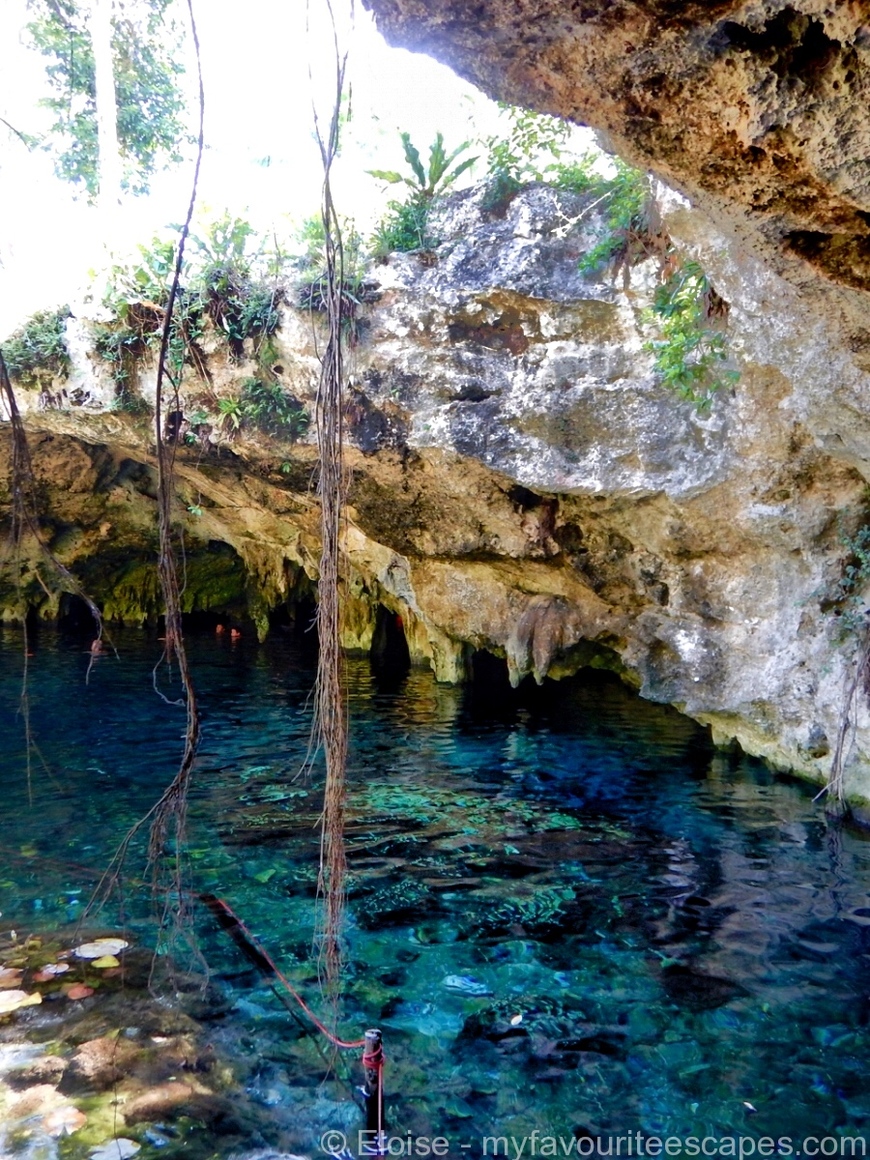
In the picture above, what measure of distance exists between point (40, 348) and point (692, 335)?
340 inches

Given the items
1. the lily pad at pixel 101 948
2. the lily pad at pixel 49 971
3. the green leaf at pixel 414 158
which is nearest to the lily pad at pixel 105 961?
the lily pad at pixel 101 948

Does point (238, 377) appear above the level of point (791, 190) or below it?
above

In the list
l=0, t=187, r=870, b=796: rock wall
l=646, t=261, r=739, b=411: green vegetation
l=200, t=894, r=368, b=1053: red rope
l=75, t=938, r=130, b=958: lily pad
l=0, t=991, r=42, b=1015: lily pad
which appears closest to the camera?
l=0, t=991, r=42, b=1015: lily pad

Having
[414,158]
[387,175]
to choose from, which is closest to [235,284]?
[387,175]

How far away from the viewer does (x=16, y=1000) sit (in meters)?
4.58

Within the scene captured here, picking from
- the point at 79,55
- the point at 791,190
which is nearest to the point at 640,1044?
the point at 791,190

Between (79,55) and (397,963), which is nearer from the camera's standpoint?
(397,963)

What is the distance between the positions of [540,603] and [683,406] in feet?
14.5

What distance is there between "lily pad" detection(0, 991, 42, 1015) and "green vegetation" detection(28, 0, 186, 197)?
1237cm

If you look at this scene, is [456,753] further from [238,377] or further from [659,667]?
[238,377]

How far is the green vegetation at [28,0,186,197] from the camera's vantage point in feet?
42.4

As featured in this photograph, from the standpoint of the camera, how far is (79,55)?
13.0m

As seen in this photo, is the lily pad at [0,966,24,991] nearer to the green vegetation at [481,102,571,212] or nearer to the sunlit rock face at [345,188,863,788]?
the sunlit rock face at [345,188,863,788]

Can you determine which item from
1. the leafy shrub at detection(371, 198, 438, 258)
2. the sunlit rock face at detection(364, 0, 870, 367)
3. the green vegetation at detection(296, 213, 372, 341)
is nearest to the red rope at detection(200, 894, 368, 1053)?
the sunlit rock face at detection(364, 0, 870, 367)
